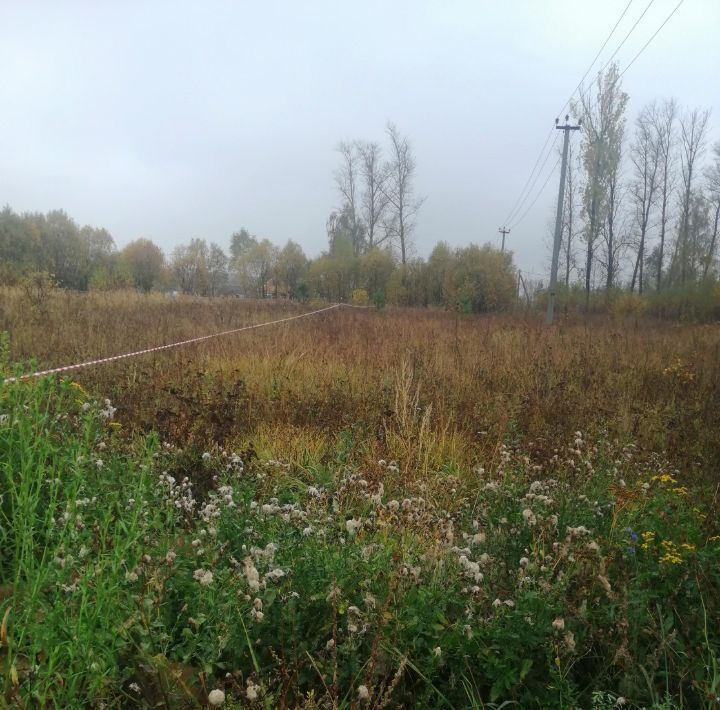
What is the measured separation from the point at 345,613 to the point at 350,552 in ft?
0.72

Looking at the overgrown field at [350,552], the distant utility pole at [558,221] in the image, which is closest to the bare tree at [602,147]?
the distant utility pole at [558,221]

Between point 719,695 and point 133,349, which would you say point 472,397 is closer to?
point 719,695

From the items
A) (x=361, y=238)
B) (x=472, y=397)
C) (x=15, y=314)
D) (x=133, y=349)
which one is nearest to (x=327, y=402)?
(x=472, y=397)

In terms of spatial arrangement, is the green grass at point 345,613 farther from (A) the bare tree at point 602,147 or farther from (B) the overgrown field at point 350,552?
(A) the bare tree at point 602,147

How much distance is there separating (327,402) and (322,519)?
2.83 m

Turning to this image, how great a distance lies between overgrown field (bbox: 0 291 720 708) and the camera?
153cm

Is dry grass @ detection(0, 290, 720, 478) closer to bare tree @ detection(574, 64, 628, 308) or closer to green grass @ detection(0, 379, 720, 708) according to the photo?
green grass @ detection(0, 379, 720, 708)

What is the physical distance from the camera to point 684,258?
111 ft

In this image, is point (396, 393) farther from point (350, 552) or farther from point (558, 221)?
point (558, 221)

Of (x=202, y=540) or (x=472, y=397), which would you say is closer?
(x=202, y=540)

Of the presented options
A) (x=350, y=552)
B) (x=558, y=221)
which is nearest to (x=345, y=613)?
(x=350, y=552)

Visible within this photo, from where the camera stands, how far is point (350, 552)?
6.35ft

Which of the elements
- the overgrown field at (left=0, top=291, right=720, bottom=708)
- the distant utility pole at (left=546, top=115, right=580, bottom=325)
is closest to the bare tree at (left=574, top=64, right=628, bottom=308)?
the distant utility pole at (left=546, top=115, right=580, bottom=325)

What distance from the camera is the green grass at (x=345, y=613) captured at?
1.45 m
